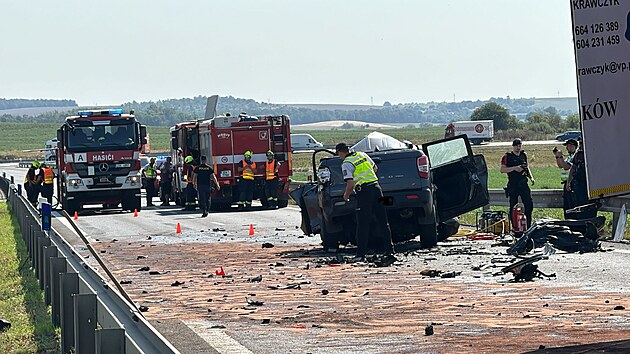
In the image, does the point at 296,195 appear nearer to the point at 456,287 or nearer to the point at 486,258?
the point at 486,258

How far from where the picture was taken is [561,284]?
12.8m

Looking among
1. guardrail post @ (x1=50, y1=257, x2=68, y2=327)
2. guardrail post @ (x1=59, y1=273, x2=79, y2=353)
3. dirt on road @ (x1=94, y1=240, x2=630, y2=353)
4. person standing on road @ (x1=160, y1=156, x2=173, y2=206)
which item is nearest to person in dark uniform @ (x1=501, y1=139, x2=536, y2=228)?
dirt on road @ (x1=94, y1=240, x2=630, y2=353)

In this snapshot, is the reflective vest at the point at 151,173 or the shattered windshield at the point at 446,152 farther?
the reflective vest at the point at 151,173

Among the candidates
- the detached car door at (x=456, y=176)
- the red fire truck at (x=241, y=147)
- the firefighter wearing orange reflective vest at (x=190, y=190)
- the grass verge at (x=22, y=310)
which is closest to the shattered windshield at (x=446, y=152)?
the detached car door at (x=456, y=176)

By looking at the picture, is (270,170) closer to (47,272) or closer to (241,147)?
(241,147)

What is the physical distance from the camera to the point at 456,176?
1877 cm

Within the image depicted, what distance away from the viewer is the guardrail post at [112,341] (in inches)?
246

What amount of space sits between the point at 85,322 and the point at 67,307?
4.78 feet

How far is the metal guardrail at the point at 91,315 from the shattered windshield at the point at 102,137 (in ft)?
69.3

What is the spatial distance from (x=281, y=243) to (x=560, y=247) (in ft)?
18.1

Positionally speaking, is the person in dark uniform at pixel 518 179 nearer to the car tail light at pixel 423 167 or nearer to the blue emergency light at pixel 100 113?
the car tail light at pixel 423 167

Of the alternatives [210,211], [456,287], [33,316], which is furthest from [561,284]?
[210,211]

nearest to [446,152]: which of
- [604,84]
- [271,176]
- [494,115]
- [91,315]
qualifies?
[604,84]

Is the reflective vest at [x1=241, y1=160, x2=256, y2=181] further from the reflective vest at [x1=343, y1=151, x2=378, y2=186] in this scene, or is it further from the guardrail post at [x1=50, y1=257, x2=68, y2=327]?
the guardrail post at [x1=50, y1=257, x2=68, y2=327]
